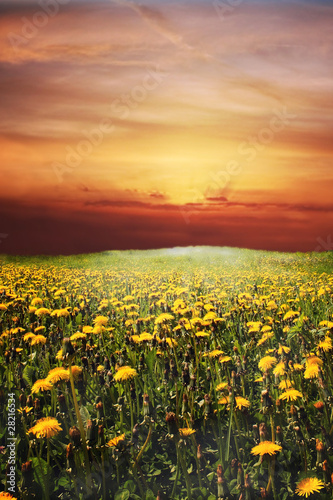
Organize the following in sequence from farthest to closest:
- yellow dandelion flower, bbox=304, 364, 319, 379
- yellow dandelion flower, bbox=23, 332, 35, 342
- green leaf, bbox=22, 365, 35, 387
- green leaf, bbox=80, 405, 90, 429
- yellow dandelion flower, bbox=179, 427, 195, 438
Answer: yellow dandelion flower, bbox=23, 332, 35, 342 < green leaf, bbox=22, 365, 35, 387 < yellow dandelion flower, bbox=304, 364, 319, 379 < green leaf, bbox=80, 405, 90, 429 < yellow dandelion flower, bbox=179, 427, 195, 438

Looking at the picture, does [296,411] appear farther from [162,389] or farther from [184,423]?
[162,389]

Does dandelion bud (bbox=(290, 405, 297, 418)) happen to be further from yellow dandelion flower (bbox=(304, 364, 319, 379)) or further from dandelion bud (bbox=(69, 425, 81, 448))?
dandelion bud (bbox=(69, 425, 81, 448))

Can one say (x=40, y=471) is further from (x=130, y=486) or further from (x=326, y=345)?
(x=326, y=345)

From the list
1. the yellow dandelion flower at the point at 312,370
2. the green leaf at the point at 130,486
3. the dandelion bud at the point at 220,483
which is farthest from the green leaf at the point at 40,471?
the yellow dandelion flower at the point at 312,370

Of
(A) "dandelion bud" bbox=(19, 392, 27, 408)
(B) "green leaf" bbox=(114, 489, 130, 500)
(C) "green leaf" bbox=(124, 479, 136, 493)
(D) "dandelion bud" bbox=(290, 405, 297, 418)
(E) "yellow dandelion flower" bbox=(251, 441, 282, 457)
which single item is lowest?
(B) "green leaf" bbox=(114, 489, 130, 500)

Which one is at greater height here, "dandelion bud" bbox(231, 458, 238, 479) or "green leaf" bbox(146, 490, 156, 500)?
"dandelion bud" bbox(231, 458, 238, 479)

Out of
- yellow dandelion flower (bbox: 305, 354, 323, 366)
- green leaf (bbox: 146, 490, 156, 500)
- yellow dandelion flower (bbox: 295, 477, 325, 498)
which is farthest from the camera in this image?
yellow dandelion flower (bbox: 305, 354, 323, 366)

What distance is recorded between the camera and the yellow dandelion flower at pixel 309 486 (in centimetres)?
173

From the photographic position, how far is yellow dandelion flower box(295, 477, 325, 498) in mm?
1731

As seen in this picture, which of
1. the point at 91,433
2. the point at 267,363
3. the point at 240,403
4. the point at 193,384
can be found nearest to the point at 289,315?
the point at 267,363

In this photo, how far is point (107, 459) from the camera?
1918 millimetres

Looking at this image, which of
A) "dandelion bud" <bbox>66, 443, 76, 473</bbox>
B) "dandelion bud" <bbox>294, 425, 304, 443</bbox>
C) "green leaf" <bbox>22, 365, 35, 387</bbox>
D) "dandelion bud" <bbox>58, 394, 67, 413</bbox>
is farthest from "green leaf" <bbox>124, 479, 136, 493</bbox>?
"green leaf" <bbox>22, 365, 35, 387</bbox>

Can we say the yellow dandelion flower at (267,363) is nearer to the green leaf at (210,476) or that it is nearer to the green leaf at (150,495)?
the green leaf at (210,476)

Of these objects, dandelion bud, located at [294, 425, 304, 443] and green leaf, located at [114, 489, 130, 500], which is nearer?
green leaf, located at [114, 489, 130, 500]
